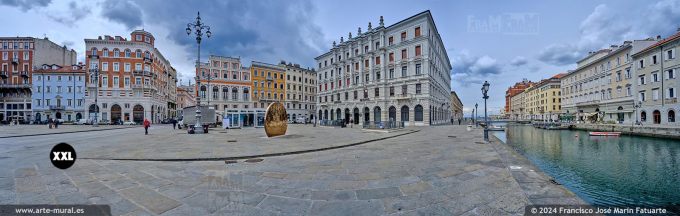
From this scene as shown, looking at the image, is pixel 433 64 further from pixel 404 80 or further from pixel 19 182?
pixel 19 182

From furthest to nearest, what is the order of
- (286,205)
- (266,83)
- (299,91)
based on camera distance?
1. (299,91)
2. (266,83)
3. (286,205)

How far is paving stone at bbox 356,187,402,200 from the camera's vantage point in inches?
173

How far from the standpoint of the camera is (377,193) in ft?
15.0

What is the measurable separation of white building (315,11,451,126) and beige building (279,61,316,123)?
17583 millimetres

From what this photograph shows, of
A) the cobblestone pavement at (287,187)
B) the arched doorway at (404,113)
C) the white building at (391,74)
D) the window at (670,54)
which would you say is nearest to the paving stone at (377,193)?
the cobblestone pavement at (287,187)

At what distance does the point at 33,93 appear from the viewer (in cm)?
5256

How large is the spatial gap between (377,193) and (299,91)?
63772mm

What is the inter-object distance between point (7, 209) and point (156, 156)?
491 centimetres

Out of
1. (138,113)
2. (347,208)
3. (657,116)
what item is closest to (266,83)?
(138,113)

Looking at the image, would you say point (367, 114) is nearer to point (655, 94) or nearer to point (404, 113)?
point (404, 113)

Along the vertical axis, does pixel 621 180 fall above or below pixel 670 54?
below

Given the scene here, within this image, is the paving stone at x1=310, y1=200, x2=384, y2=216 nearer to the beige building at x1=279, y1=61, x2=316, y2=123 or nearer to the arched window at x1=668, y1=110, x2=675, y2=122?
the arched window at x1=668, y1=110, x2=675, y2=122

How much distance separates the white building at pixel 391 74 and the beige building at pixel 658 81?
28.0m

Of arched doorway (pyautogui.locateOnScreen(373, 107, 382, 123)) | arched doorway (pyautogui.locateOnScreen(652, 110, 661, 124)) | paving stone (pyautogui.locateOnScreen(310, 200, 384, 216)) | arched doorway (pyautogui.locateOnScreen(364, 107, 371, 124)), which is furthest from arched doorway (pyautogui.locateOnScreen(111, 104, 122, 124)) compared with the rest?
arched doorway (pyautogui.locateOnScreen(652, 110, 661, 124))
